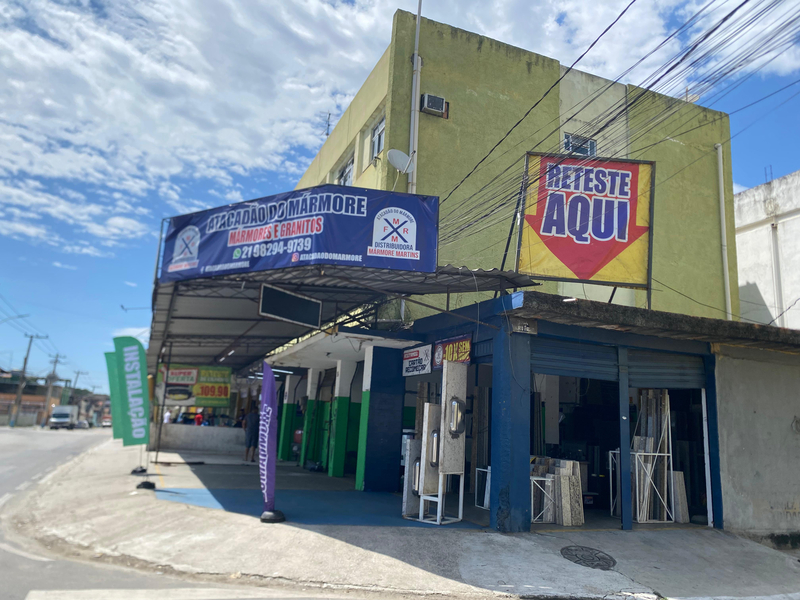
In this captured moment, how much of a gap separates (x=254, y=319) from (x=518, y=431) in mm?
8758

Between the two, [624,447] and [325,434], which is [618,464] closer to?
[624,447]

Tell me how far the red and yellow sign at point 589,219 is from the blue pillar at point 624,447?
5.43 feet

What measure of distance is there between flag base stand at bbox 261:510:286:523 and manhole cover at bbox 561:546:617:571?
4.26 m

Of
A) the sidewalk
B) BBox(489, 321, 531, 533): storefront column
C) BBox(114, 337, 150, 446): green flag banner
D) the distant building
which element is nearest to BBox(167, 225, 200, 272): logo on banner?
BBox(114, 337, 150, 446): green flag banner

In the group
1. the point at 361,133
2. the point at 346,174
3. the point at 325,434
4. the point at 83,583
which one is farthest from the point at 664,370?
the point at 346,174

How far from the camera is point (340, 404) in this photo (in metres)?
15.4

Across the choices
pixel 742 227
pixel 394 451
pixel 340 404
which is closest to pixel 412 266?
pixel 394 451

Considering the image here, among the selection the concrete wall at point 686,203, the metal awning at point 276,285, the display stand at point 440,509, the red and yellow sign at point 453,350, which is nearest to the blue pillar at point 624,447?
the metal awning at point 276,285

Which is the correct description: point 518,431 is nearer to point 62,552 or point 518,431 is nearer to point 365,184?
point 62,552

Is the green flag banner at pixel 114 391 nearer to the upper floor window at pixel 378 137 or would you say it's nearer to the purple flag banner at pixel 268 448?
the purple flag banner at pixel 268 448

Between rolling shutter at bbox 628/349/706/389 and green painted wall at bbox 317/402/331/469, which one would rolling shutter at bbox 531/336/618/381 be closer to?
rolling shutter at bbox 628/349/706/389

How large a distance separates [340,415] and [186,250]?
21.8 feet

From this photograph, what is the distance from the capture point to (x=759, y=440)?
1170 cm

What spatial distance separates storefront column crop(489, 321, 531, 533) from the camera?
905 cm
